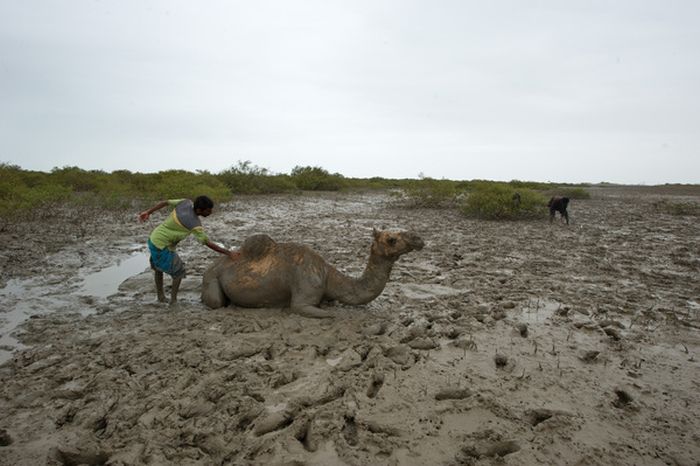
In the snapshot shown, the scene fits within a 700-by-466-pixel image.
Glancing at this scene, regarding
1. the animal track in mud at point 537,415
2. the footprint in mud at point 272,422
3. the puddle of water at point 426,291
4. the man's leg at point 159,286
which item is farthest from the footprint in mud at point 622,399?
the man's leg at point 159,286

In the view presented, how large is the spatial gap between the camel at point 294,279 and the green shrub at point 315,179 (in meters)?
27.1

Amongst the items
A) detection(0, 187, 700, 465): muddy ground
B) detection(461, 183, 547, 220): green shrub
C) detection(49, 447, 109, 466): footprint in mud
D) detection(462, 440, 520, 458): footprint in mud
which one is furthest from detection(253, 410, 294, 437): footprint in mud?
detection(461, 183, 547, 220): green shrub

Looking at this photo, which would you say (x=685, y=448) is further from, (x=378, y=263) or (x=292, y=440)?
(x=378, y=263)

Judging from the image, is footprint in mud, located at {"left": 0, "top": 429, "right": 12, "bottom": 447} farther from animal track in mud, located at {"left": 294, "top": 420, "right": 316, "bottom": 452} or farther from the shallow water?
animal track in mud, located at {"left": 294, "top": 420, "right": 316, "bottom": 452}

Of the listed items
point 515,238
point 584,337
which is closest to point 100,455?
point 584,337

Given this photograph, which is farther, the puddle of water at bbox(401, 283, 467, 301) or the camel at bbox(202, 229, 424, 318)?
the puddle of water at bbox(401, 283, 467, 301)

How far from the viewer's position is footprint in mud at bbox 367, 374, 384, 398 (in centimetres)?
324

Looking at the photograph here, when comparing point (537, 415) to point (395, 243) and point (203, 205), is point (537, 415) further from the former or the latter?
point (203, 205)

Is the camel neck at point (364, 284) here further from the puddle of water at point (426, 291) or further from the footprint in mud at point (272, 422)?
the footprint in mud at point (272, 422)

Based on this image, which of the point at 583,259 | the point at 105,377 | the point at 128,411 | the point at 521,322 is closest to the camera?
the point at 128,411

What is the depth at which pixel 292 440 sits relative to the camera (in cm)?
265

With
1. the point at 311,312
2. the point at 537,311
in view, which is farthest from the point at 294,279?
the point at 537,311

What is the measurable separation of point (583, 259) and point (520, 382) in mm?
6060

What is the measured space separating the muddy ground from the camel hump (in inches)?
28.1
